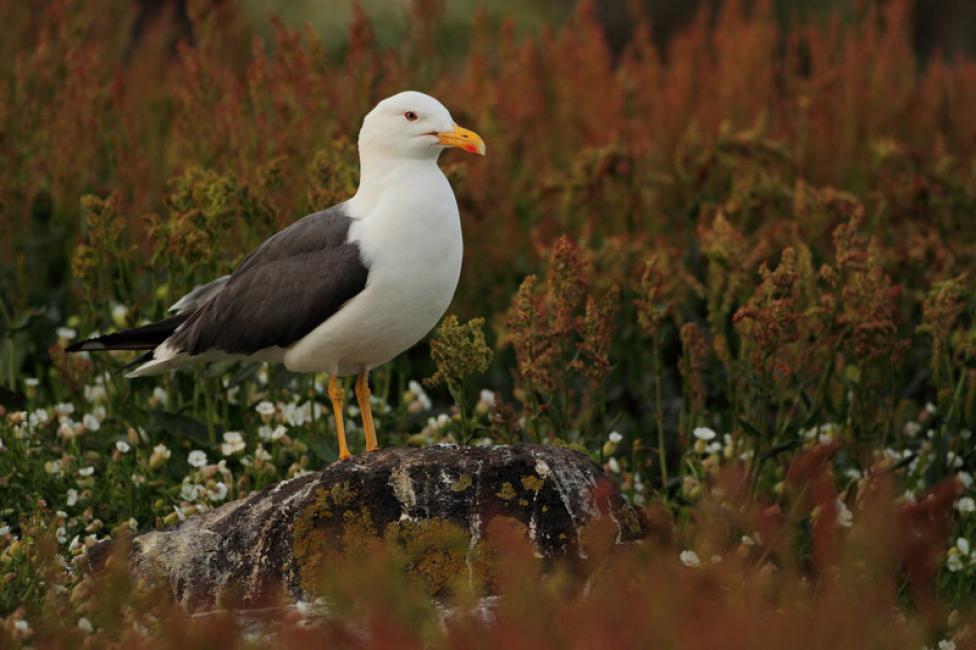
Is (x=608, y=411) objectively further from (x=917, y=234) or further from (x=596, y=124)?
(x=596, y=124)

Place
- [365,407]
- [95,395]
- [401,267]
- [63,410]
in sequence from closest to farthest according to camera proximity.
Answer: [401,267]
[365,407]
[63,410]
[95,395]

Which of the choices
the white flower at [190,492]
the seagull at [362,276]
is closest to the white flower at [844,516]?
the seagull at [362,276]

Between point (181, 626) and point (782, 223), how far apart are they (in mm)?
4472

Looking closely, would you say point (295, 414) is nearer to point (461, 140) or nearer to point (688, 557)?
point (461, 140)

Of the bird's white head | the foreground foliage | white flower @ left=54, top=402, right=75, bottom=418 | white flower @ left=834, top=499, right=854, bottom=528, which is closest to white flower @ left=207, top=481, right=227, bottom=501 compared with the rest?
the foreground foliage

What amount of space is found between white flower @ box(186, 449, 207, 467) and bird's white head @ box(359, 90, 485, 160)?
4.02 feet

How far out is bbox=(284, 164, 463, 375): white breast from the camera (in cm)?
420

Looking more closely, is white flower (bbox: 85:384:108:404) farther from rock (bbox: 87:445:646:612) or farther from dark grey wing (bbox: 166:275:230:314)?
rock (bbox: 87:445:646:612)

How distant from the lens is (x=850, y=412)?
5.35 metres

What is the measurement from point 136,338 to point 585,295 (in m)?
2.01

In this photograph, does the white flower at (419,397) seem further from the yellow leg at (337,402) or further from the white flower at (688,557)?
the white flower at (688,557)

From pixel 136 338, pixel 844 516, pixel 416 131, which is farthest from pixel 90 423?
pixel 844 516

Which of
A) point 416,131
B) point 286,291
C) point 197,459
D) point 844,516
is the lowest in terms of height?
point 844,516

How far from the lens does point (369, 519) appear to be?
391 cm
